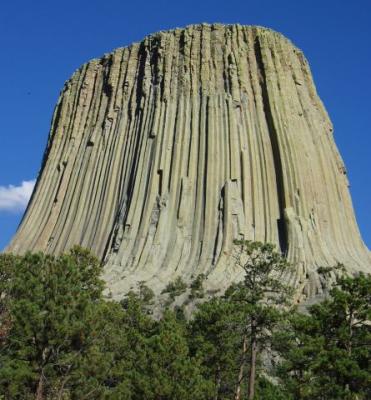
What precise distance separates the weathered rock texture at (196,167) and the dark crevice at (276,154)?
9 centimetres

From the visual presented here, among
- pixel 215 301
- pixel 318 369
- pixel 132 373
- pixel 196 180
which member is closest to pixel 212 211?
pixel 196 180

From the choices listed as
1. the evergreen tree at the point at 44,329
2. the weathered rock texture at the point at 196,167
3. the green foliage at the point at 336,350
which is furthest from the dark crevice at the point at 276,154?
the evergreen tree at the point at 44,329

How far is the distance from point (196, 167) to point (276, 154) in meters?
5.89

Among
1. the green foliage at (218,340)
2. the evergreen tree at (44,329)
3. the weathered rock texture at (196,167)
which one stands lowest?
the evergreen tree at (44,329)

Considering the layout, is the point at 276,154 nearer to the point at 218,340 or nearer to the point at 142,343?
the point at 218,340

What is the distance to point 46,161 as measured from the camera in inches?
2506

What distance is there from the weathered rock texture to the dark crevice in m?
0.09

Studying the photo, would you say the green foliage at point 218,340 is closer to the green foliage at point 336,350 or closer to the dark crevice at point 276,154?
the green foliage at point 336,350

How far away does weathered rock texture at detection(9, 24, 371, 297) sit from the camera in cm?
4816

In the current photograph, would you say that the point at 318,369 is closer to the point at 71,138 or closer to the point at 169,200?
the point at 169,200

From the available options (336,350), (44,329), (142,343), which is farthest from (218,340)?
(44,329)

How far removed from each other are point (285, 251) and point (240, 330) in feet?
64.5

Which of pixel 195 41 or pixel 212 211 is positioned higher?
pixel 195 41

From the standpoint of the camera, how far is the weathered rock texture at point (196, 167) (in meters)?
48.2
